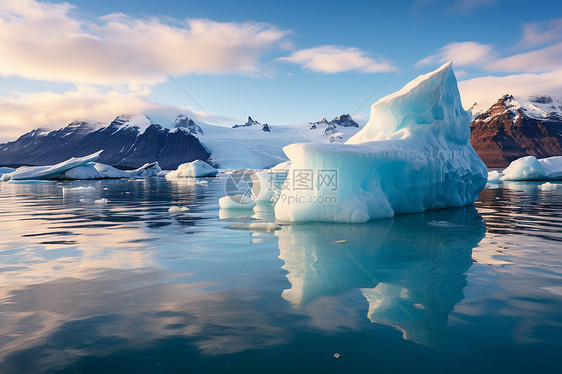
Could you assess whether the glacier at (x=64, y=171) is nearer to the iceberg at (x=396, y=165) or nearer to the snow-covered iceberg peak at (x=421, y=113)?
the snow-covered iceberg peak at (x=421, y=113)

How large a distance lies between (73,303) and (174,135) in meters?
160

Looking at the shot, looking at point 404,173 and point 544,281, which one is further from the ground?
point 404,173

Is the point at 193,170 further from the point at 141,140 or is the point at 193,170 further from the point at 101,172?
the point at 141,140

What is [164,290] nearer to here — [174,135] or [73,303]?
[73,303]

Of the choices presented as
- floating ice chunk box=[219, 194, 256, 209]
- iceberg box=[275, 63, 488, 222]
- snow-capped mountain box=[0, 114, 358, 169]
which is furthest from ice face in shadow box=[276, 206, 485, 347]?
snow-capped mountain box=[0, 114, 358, 169]

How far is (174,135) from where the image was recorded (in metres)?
156

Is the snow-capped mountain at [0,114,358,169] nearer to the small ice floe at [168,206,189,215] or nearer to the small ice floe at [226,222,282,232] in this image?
the small ice floe at [168,206,189,215]

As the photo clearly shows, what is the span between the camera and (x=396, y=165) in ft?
33.0

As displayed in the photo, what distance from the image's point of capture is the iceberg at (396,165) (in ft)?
29.8

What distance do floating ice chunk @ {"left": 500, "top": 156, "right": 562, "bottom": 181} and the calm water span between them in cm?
3103

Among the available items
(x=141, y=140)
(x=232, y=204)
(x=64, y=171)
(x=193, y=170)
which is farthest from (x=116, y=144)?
(x=232, y=204)

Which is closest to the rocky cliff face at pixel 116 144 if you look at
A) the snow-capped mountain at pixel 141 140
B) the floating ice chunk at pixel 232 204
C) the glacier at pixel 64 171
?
the snow-capped mountain at pixel 141 140

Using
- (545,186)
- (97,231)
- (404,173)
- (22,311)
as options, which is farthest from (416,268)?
(545,186)

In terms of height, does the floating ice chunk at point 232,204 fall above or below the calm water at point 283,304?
above
